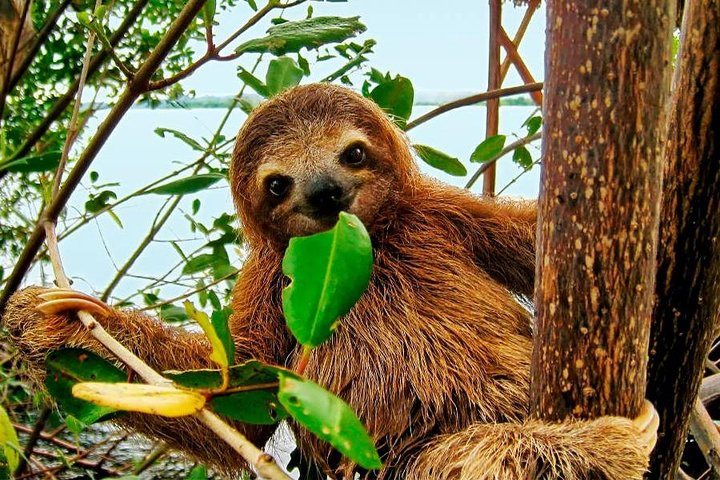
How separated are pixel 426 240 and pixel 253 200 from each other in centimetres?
59

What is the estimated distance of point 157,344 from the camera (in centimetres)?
251

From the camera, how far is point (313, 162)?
2322mm

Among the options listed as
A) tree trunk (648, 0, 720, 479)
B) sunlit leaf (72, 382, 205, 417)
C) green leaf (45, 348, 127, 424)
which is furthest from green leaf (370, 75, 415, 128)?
sunlit leaf (72, 382, 205, 417)

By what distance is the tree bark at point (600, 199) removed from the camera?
4.71 feet

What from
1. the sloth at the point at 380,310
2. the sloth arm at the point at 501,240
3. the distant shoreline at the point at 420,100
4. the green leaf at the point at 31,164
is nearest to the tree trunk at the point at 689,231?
the sloth at the point at 380,310

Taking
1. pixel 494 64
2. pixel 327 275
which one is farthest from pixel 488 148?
pixel 327 275

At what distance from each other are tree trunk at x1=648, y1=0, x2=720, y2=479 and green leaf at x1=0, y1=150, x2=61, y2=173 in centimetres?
155

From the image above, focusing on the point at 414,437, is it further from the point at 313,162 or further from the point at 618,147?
the point at 618,147

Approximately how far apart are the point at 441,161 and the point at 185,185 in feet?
3.55

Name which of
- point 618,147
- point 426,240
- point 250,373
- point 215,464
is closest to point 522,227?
point 426,240

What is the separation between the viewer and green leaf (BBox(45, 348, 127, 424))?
5.65 feet

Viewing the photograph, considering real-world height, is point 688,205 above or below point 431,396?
above

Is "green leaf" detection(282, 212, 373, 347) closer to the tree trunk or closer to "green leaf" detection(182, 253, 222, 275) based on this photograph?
the tree trunk

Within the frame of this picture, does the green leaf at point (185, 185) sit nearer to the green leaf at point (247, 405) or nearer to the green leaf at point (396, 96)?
the green leaf at point (396, 96)
